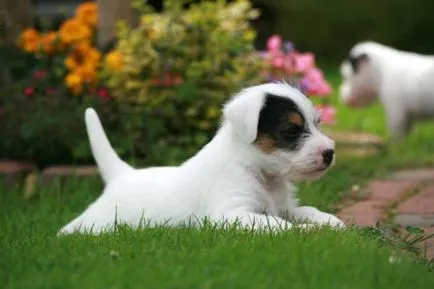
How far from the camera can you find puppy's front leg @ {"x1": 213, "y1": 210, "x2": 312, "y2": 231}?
438cm

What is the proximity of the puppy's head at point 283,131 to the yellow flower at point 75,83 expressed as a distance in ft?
10.9

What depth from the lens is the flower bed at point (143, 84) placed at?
749 centimetres

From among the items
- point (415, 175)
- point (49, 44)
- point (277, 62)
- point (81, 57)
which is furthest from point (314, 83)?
point (49, 44)

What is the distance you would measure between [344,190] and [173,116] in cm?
168

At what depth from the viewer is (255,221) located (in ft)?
14.8

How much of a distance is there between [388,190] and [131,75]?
2374 mm

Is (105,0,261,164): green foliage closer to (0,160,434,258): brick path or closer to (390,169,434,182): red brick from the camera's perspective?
(0,160,434,258): brick path

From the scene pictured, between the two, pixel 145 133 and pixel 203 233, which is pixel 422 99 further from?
pixel 203 233

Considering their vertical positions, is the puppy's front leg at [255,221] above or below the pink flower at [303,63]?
below

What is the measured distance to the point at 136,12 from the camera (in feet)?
28.7

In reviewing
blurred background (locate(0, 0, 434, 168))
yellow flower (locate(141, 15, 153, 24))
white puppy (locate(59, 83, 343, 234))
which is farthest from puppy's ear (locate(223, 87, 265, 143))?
yellow flower (locate(141, 15, 153, 24))

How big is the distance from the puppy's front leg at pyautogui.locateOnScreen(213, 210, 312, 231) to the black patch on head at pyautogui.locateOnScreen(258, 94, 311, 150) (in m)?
0.36

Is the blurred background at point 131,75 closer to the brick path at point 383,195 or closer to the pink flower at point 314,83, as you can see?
the pink flower at point 314,83

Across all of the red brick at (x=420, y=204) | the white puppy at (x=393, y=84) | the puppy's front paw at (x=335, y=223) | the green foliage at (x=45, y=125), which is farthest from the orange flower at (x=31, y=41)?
the puppy's front paw at (x=335, y=223)
